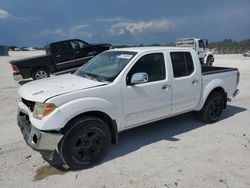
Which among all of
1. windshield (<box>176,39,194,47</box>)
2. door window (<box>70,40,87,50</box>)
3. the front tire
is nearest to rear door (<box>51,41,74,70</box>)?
door window (<box>70,40,87,50</box>)

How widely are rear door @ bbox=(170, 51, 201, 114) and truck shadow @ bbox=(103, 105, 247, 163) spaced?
1.77 ft

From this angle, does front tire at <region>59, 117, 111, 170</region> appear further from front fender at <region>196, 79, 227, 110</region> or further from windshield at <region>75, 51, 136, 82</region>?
front fender at <region>196, 79, 227, 110</region>

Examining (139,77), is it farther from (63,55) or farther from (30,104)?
(63,55)

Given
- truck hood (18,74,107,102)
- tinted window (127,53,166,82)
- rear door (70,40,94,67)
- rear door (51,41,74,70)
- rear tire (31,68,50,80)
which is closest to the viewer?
truck hood (18,74,107,102)

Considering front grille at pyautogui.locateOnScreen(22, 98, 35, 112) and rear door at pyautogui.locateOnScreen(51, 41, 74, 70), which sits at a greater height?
rear door at pyautogui.locateOnScreen(51, 41, 74, 70)

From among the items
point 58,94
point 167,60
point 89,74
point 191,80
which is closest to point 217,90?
point 191,80

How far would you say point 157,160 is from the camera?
4047mm

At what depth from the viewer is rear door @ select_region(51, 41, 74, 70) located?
11711 millimetres

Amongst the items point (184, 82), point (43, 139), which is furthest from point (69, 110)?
point (184, 82)

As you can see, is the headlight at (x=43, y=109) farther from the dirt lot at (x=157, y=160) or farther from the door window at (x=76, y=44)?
the door window at (x=76, y=44)

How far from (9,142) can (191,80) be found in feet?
12.5

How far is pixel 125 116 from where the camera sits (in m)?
4.20

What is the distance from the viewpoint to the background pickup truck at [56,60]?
10.8m

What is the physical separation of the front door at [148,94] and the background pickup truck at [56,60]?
7.89 metres
